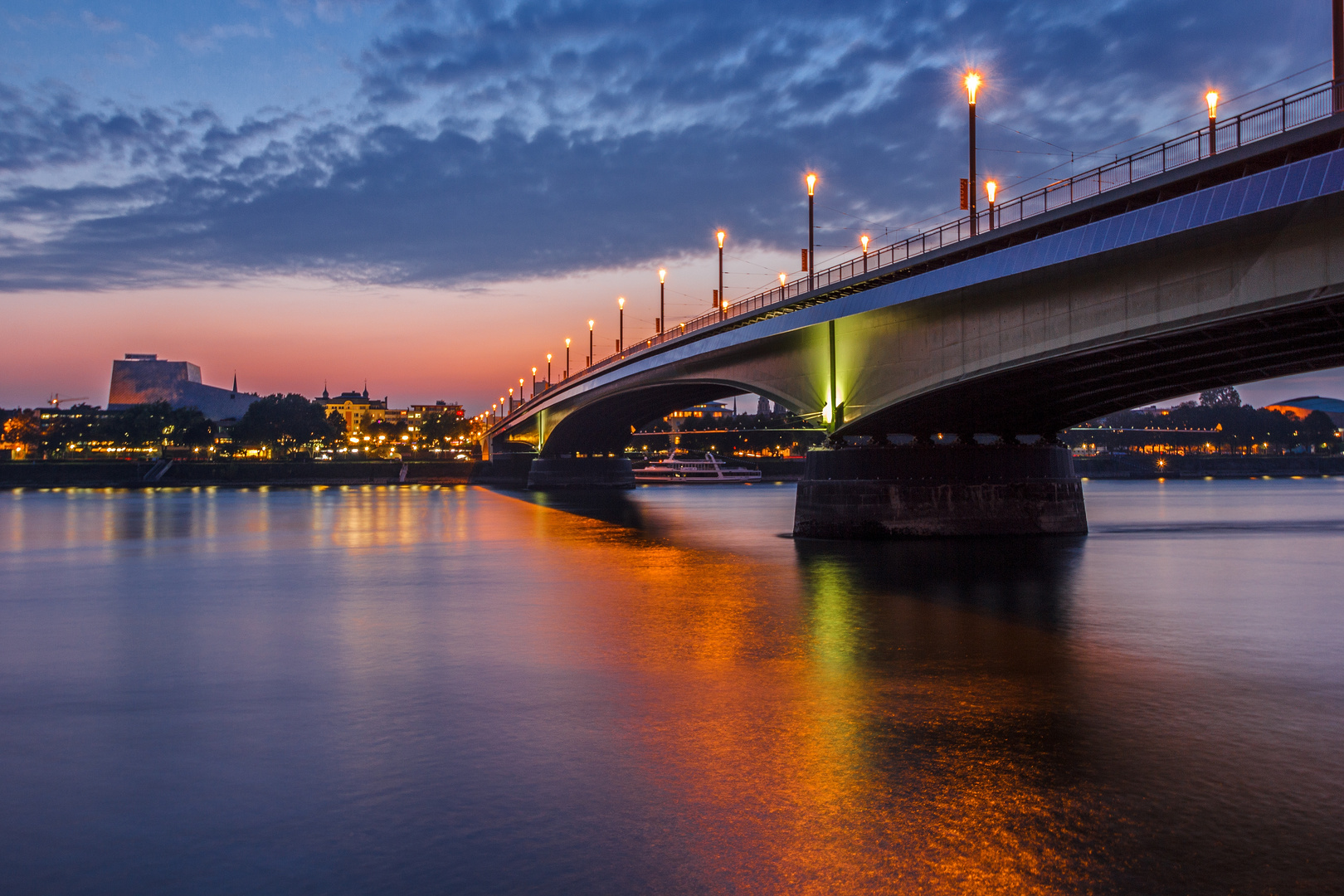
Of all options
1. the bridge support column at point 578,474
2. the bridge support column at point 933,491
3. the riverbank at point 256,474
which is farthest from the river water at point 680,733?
the riverbank at point 256,474

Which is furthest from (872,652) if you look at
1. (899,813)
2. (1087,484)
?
(1087,484)

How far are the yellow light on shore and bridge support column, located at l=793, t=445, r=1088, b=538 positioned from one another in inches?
521

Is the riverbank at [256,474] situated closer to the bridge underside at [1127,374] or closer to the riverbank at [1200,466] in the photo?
the riverbank at [1200,466]

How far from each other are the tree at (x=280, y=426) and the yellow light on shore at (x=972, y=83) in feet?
505

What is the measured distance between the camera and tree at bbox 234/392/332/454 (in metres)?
166

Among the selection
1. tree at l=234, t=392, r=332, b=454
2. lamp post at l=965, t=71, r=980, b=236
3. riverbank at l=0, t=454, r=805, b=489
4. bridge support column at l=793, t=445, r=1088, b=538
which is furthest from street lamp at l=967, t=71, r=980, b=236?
tree at l=234, t=392, r=332, b=454

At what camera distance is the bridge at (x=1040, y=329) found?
69.7ft

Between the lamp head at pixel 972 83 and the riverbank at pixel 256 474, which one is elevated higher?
the lamp head at pixel 972 83

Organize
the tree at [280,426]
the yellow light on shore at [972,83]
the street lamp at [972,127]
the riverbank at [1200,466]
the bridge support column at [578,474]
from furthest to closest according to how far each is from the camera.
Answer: the tree at [280,426] → the riverbank at [1200,466] → the bridge support column at [578,474] → the yellow light on shore at [972,83] → the street lamp at [972,127]

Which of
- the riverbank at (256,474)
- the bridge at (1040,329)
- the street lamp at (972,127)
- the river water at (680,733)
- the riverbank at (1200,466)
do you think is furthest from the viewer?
the riverbank at (1200,466)

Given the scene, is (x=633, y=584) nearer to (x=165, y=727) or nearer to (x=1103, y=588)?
(x=1103, y=588)

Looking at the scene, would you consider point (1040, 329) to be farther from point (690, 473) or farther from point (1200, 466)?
point (1200, 466)

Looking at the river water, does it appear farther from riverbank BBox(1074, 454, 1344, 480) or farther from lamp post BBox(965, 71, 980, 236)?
riverbank BBox(1074, 454, 1344, 480)

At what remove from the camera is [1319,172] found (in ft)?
63.5
